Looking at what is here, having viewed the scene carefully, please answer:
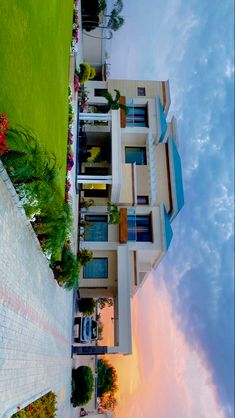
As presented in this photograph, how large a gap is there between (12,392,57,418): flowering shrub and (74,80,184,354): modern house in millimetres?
13459

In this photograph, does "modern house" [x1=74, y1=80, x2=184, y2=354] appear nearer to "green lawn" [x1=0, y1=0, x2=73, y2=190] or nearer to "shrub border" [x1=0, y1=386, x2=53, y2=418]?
"green lawn" [x1=0, y1=0, x2=73, y2=190]

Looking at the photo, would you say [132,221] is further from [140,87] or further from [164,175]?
[140,87]

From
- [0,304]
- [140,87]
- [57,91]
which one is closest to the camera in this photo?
[0,304]

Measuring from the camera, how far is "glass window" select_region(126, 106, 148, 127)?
119ft

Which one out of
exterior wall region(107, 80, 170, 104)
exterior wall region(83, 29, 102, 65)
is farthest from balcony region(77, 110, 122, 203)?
exterior wall region(83, 29, 102, 65)

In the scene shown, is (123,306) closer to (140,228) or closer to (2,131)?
(140,228)

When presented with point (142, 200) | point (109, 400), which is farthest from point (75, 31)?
point (109, 400)

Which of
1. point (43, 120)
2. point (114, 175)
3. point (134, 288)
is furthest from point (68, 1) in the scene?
point (134, 288)

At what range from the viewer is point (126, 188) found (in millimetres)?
32969

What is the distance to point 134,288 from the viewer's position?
35.7m

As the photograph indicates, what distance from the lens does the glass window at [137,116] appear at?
119 feet

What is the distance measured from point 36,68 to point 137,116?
22.6 m

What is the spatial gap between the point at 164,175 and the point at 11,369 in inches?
A: 1122

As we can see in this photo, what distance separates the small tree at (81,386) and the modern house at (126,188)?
3449 mm
